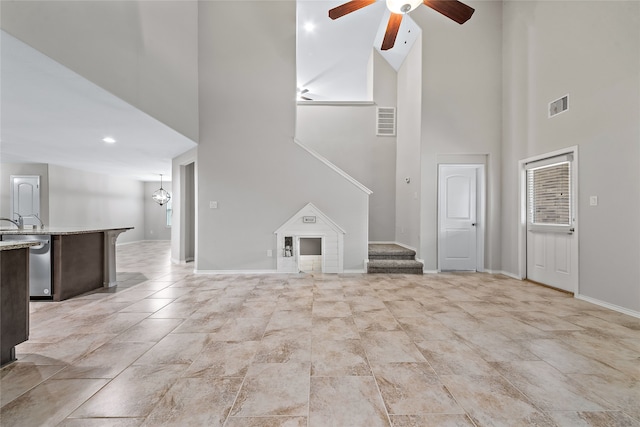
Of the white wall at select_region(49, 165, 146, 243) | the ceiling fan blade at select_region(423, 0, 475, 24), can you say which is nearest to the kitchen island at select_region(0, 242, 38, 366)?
the ceiling fan blade at select_region(423, 0, 475, 24)

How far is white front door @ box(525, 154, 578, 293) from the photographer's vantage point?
3.73 m

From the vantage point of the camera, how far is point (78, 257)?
3.59 meters

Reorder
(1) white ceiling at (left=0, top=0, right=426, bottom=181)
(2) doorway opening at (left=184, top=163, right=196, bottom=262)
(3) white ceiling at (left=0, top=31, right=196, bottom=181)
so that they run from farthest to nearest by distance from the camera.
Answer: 1. (2) doorway opening at (left=184, top=163, right=196, bottom=262)
2. (1) white ceiling at (left=0, top=0, right=426, bottom=181)
3. (3) white ceiling at (left=0, top=31, right=196, bottom=181)

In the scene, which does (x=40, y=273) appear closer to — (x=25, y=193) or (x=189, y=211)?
(x=189, y=211)

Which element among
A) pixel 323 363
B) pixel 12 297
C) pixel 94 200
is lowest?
pixel 323 363

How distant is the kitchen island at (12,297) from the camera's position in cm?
190

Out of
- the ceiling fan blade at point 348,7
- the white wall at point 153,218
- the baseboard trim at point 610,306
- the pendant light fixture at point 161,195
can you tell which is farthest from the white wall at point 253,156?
the white wall at point 153,218

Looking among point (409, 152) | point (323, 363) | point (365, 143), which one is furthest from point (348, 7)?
point (323, 363)

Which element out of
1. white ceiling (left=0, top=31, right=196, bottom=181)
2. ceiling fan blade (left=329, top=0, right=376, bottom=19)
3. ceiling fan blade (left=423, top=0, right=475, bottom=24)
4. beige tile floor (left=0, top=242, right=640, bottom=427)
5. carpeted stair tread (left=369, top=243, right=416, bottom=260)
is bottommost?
beige tile floor (left=0, top=242, right=640, bottom=427)

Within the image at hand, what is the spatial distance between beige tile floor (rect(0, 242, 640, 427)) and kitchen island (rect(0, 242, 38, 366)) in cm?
17

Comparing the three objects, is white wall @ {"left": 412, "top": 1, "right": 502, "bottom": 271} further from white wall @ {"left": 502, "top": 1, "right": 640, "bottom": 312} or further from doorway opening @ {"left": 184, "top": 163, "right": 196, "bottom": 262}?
doorway opening @ {"left": 184, "top": 163, "right": 196, "bottom": 262}

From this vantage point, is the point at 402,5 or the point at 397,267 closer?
the point at 402,5

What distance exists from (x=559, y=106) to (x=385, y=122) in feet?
11.6

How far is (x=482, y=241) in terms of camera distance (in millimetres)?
5027
